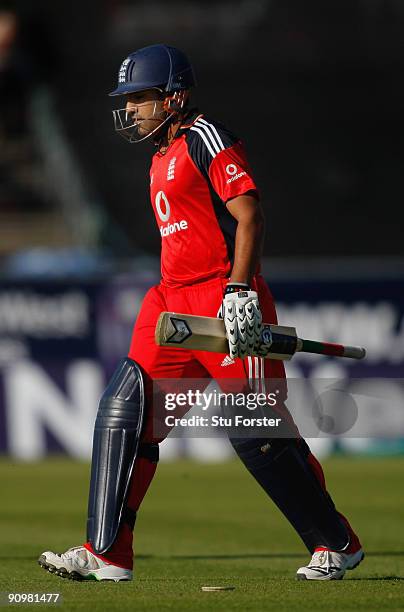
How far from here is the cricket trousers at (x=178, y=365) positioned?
19.0 ft

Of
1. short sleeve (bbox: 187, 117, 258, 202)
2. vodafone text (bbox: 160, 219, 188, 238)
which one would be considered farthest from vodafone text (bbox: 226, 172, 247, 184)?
vodafone text (bbox: 160, 219, 188, 238)

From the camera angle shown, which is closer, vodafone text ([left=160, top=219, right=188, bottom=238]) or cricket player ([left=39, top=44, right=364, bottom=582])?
cricket player ([left=39, top=44, right=364, bottom=582])

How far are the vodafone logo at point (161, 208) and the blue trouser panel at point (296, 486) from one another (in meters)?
0.97

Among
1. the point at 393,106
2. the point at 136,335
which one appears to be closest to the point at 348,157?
the point at 393,106

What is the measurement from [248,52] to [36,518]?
56.1 feet

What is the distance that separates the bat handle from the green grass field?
0.95 meters

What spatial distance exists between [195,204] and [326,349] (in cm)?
82

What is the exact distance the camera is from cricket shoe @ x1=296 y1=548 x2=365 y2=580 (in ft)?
19.5

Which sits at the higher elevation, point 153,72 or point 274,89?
point 274,89

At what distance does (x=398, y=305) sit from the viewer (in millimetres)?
13672

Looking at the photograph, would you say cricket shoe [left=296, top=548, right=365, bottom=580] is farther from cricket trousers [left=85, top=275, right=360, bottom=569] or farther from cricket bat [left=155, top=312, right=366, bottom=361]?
cricket bat [left=155, top=312, right=366, bottom=361]

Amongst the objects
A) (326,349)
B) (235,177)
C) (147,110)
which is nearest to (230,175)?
(235,177)

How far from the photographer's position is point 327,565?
5930 millimetres

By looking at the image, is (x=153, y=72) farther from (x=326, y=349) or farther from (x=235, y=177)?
(x=326, y=349)
